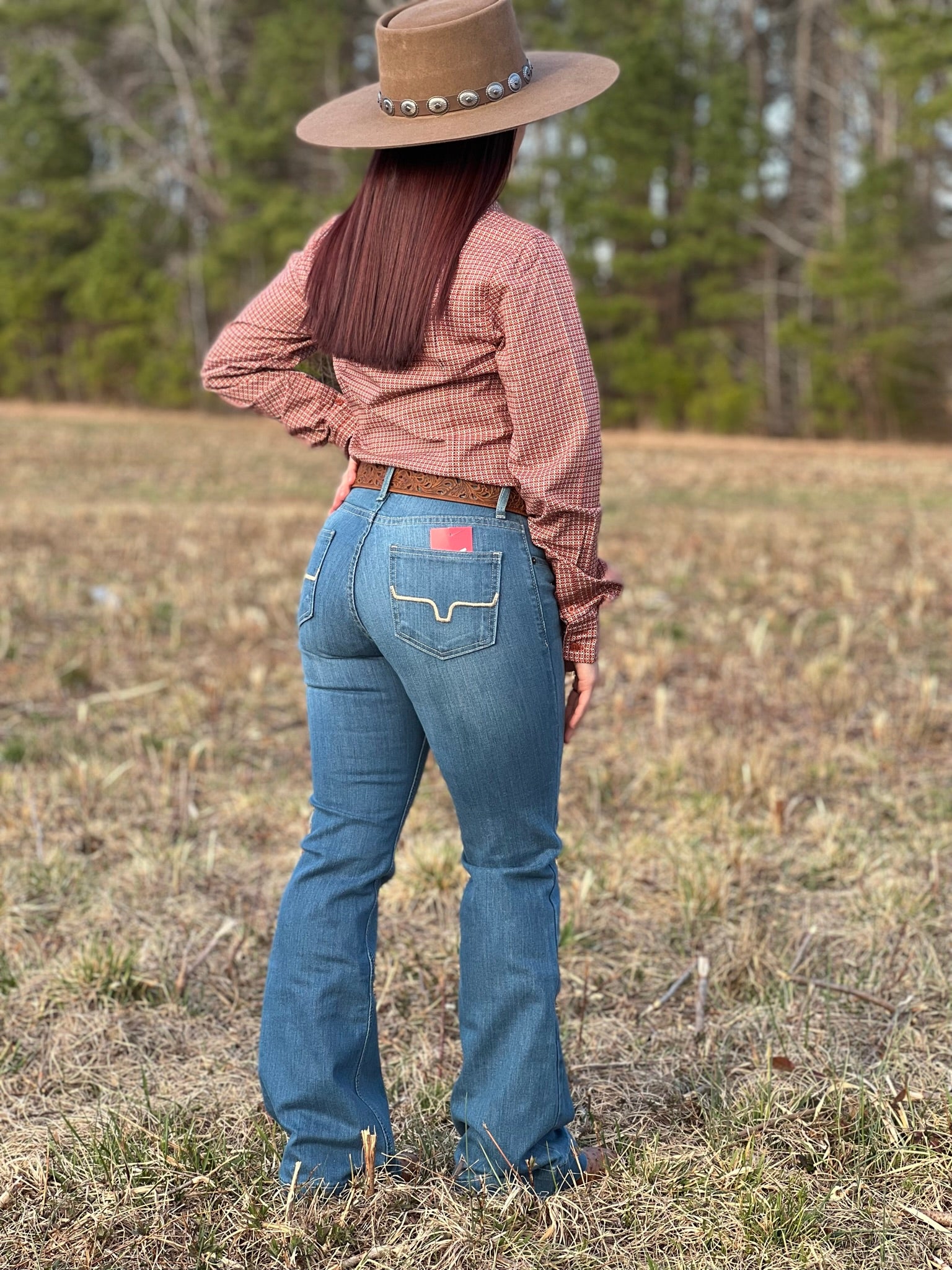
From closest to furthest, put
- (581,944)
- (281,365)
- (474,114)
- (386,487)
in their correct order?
(474,114), (386,487), (281,365), (581,944)

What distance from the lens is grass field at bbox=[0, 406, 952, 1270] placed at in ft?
7.79

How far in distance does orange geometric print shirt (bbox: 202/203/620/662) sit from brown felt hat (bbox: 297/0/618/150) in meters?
0.16

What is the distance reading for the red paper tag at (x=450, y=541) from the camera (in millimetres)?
2184

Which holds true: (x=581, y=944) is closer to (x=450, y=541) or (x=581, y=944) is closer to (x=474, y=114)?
(x=450, y=541)

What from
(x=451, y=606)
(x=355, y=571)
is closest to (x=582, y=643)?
(x=451, y=606)

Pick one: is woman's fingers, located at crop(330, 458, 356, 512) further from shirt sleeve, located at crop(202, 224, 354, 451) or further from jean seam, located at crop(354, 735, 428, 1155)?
jean seam, located at crop(354, 735, 428, 1155)

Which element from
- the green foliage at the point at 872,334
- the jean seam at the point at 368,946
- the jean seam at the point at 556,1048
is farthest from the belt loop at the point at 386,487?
the green foliage at the point at 872,334

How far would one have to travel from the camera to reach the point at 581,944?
3.49 meters

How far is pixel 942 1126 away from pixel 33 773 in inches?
128

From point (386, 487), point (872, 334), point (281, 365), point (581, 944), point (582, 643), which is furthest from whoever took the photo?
point (872, 334)

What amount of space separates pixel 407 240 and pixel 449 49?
0.31m

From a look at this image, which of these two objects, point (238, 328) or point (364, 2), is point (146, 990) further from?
point (364, 2)

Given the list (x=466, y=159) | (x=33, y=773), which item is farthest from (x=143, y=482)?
(x=466, y=159)

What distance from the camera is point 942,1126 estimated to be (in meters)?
2.61
